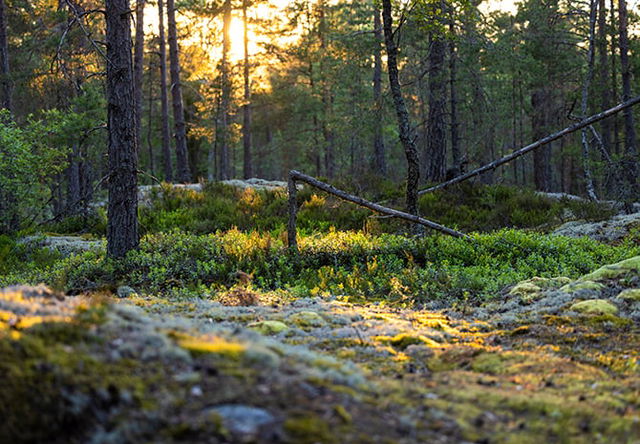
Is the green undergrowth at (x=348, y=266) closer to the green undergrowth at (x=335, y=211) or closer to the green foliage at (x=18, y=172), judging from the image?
the green undergrowth at (x=335, y=211)

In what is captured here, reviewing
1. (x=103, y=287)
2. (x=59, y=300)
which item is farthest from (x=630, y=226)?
(x=59, y=300)

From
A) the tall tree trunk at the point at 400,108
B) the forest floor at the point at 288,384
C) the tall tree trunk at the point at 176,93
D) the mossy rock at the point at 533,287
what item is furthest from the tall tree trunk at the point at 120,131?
the tall tree trunk at the point at 176,93

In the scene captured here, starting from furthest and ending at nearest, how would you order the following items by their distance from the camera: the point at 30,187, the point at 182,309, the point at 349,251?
the point at 30,187 < the point at 349,251 < the point at 182,309

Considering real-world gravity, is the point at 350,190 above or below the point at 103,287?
above

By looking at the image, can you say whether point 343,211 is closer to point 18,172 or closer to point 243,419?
point 18,172

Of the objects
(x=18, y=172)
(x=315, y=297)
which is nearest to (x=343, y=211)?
(x=315, y=297)

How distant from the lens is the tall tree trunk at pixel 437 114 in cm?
1485

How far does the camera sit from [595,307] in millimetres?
5234

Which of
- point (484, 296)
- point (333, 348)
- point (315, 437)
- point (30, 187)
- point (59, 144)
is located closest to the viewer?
point (315, 437)

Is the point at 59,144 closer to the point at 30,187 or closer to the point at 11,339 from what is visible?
the point at 30,187

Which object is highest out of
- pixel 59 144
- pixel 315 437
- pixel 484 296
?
pixel 59 144

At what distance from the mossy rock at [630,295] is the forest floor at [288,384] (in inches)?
41.5

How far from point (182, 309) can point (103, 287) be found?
2062mm

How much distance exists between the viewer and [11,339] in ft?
8.46
